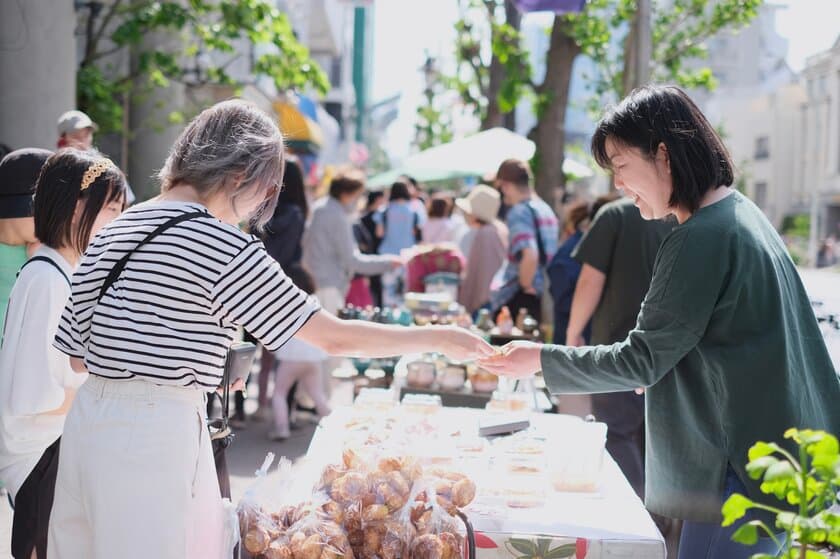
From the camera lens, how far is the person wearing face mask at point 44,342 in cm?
312

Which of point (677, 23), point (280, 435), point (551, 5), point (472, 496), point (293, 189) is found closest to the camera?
point (472, 496)

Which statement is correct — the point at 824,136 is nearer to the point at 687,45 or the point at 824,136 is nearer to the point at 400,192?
the point at 687,45

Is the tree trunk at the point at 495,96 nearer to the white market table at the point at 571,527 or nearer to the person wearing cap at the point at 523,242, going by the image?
the person wearing cap at the point at 523,242

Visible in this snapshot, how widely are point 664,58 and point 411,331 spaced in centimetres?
1080

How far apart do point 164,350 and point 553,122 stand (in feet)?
35.3

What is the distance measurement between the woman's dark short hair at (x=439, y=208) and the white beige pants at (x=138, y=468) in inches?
394

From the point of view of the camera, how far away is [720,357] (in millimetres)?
2652

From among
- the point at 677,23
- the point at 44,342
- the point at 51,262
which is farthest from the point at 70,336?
the point at 677,23

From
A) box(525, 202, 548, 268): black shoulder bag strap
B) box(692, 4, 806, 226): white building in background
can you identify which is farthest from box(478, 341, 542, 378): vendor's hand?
box(692, 4, 806, 226): white building in background

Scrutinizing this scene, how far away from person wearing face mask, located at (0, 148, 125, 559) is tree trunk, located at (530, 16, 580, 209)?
9.54 metres

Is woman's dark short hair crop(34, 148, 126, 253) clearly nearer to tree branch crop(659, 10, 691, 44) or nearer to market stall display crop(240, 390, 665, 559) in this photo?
market stall display crop(240, 390, 665, 559)

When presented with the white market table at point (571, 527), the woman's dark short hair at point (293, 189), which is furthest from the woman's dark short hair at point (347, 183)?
the white market table at point (571, 527)

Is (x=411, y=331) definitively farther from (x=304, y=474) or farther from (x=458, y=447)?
(x=458, y=447)

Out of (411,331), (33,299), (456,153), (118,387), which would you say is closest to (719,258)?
(411,331)
